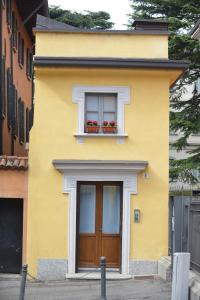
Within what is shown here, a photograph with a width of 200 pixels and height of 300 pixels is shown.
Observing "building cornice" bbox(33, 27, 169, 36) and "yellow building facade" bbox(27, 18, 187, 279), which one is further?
"building cornice" bbox(33, 27, 169, 36)

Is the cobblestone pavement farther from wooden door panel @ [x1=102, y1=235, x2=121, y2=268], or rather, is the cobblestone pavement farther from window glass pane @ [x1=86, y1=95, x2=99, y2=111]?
window glass pane @ [x1=86, y1=95, x2=99, y2=111]

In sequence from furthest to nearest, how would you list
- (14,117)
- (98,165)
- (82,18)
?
1. (82,18)
2. (14,117)
3. (98,165)

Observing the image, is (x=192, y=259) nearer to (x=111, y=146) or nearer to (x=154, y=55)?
(x=111, y=146)

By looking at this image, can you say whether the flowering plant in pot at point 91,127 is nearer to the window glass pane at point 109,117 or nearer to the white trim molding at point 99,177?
the window glass pane at point 109,117

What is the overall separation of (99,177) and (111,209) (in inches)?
44.6

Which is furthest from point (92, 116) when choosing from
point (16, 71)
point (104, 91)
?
point (16, 71)

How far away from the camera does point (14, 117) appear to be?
2728 centimetres

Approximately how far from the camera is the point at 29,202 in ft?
61.6

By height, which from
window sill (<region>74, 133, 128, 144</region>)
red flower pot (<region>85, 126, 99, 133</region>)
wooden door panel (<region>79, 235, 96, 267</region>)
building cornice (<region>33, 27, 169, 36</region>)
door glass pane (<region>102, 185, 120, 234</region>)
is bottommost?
wooden door panel (<region>79, 235, 96, 267</region>)

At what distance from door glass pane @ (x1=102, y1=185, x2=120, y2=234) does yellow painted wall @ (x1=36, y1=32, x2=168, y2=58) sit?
12.8 ft

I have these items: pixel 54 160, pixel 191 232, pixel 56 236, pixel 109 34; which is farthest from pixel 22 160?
pixel 191 232

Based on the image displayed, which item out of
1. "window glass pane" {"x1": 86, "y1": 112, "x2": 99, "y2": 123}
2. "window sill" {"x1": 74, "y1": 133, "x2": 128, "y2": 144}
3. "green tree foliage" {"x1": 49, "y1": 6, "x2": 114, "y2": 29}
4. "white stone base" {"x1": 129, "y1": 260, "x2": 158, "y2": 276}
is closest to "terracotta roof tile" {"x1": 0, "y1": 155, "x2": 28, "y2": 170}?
"window sill" {"x1": 74, "y1": 133, "x2": 128, "y2": 144}

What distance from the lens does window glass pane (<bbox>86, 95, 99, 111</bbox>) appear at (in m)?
19.1

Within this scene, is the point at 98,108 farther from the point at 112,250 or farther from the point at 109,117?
the point at 112,250
